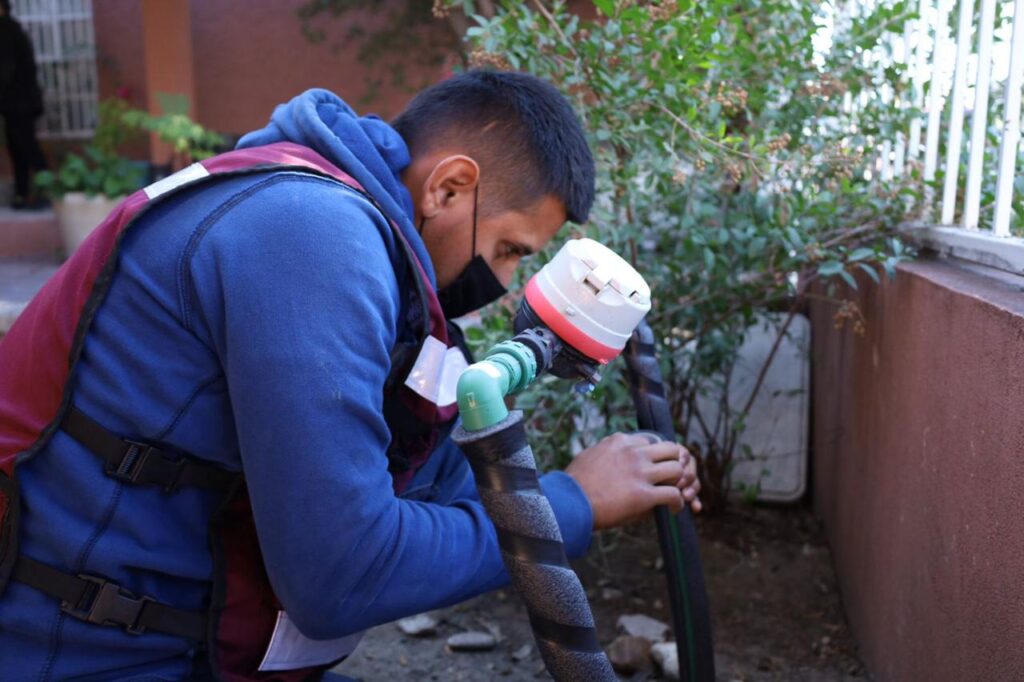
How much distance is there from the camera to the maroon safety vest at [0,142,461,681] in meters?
1.40

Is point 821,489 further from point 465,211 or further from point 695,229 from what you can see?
point 465,211

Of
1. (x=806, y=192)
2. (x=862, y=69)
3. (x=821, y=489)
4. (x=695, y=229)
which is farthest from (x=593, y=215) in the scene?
(x=821, y=489)

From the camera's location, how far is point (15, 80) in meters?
8.16

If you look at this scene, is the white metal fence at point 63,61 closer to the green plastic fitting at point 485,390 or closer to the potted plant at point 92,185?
the potted plant at point 92,185

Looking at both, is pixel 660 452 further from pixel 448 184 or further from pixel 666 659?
pixel 666 659

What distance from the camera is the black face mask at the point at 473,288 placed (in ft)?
5.60

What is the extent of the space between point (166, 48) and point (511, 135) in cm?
729

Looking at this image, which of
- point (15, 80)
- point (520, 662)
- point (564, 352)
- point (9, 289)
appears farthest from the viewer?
point (15, 80)

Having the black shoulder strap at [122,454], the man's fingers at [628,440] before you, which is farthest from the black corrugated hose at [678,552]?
the black shoulder strap at [122,454]

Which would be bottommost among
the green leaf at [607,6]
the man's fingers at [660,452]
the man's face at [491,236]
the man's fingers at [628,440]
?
the man's fingers at [660,452]

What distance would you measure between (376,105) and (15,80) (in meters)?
2.81

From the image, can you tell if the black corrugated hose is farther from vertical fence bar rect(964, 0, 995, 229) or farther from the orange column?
the orange column

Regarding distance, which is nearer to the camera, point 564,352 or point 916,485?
point 564,352

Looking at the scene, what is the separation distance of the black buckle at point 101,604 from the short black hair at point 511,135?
31.8 inches
